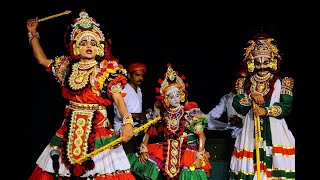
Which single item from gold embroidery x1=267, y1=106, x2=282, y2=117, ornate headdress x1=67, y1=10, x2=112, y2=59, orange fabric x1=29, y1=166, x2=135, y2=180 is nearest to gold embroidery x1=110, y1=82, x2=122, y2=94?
ornate headdress x1=67, y1=10, x2=112, y2=59

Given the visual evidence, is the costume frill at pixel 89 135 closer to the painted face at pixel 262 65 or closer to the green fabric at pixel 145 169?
the green fabric at pixel 145 169

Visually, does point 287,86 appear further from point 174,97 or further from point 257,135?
point 174,97

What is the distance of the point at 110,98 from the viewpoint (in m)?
4.47

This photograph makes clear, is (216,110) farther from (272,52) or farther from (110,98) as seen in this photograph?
(110,98)

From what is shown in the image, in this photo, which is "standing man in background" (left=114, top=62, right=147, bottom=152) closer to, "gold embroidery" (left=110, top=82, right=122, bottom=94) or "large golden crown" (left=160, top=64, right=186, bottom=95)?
"large golden crown" (left=160, top=64, right=186, bottom=95)

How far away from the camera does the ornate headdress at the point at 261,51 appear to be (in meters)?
4.88

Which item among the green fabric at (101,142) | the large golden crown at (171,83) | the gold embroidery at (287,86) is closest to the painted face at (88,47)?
the green fabric at (101,142)

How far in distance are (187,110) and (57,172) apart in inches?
49.5

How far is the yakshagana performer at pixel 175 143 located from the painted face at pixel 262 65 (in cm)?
59

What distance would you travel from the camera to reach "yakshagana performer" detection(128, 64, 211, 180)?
4938 millimetres

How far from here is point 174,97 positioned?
4.93 metres

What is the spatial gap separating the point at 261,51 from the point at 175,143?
1.03m

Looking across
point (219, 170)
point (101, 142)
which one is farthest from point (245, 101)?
point (101, 142)

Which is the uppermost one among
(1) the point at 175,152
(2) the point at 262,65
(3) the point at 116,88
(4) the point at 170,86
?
(2) the point at 262,65
